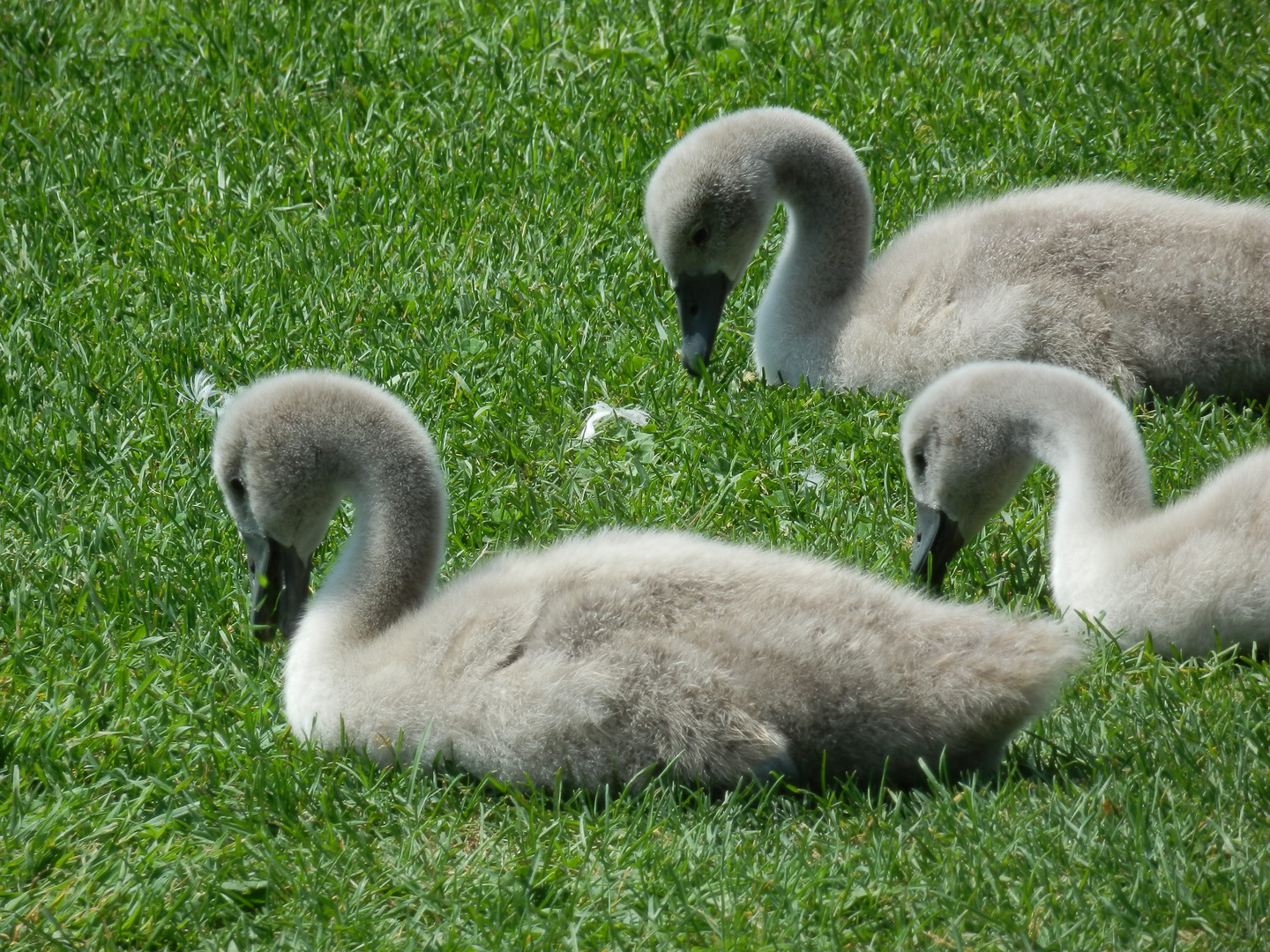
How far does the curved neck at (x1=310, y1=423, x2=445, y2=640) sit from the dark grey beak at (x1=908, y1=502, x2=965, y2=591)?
1.37 metres

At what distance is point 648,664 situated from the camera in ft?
10.9

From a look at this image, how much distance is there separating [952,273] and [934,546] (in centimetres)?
134

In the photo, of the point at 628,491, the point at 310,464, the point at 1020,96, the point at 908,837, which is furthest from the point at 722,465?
the point at 1020,96

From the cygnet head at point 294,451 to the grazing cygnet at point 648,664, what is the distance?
88 mm

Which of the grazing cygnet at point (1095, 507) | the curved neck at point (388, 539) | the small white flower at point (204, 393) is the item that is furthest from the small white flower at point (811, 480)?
the small white flower at point (204, 393)

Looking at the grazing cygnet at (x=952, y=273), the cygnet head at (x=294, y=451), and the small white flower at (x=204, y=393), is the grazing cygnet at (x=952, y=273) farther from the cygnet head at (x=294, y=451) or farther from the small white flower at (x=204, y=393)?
the cygnet head at (x=294, y=451)

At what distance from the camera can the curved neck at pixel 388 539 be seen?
3748 mm

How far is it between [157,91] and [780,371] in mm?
3752

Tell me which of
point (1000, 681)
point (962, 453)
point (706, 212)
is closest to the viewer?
point (1000, 681)

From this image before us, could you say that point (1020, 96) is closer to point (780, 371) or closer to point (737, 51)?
point (737, 51)

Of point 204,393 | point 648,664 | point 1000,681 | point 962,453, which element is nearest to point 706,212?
point 962,453

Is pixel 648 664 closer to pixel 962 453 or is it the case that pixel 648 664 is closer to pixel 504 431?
pixel 962 453

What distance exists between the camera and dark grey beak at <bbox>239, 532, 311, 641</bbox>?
405 cm

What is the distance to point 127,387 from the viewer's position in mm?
5473
